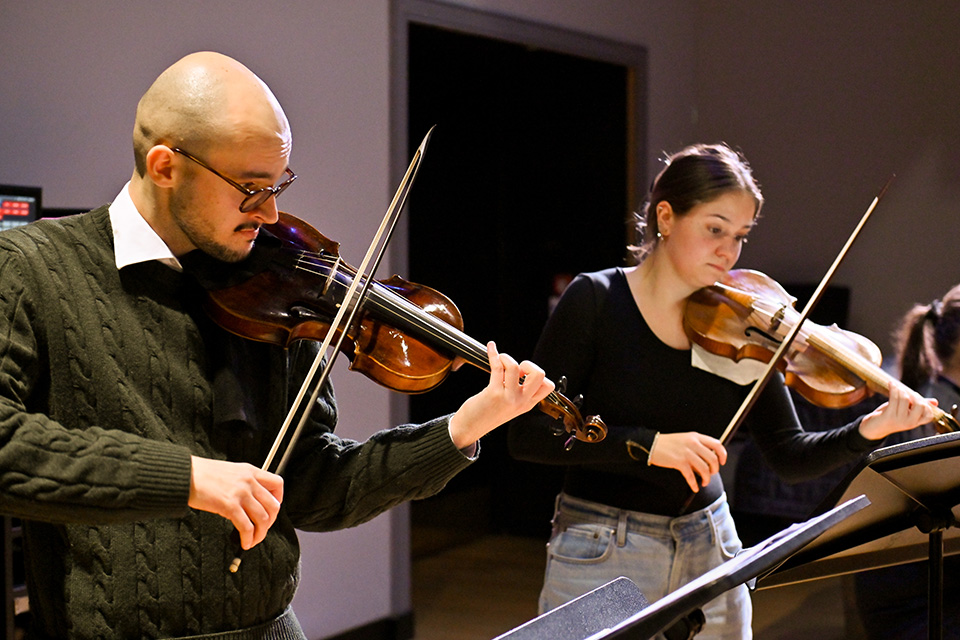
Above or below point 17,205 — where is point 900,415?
below

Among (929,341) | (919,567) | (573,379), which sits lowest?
(919,567)

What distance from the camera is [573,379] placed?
1.73m

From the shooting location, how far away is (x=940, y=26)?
4094 mm

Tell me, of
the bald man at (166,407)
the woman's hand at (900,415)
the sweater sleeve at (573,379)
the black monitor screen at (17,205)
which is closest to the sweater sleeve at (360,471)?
the bald man at (166,407)

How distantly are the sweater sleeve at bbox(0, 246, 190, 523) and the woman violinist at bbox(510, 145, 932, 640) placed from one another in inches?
32.8

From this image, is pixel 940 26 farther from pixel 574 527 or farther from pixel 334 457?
pixel 334 457

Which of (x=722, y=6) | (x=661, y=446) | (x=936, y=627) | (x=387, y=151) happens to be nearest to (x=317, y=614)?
(x=387, y=151)

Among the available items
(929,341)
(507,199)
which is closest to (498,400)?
(929,341)

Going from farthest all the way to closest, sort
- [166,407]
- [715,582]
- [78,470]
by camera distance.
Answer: [166,407] < [78,470] < [715,582]

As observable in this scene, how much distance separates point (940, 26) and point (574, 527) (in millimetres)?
3370

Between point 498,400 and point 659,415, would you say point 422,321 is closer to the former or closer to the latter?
point 498,400

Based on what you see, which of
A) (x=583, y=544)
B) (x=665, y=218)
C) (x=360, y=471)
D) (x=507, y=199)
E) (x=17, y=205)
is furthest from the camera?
(x=507, y=199)

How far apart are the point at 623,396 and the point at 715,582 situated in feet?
2.92

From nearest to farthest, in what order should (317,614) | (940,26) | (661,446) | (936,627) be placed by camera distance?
(936,627) < (661,446) < (317,614) < (940,26)
